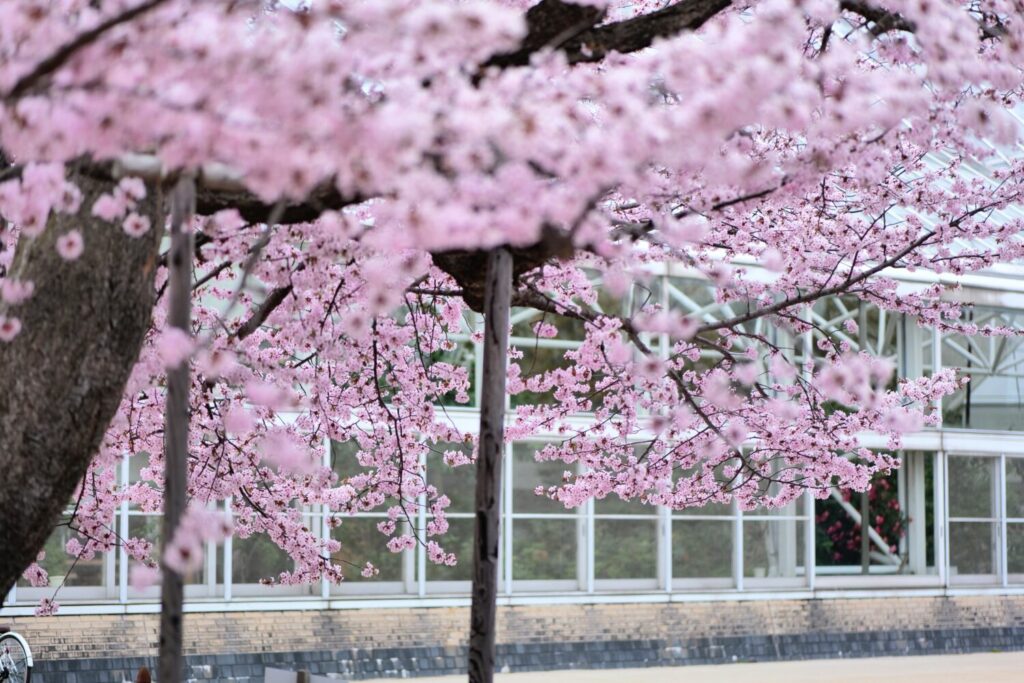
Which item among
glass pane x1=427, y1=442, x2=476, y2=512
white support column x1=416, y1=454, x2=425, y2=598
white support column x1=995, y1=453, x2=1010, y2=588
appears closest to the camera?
white support column x1=416, y1=454, x2=425, y2=598

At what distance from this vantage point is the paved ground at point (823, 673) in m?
13.7

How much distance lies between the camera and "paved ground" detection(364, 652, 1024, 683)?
13688 millimetres

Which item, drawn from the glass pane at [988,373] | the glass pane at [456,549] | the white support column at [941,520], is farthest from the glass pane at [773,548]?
the glass pane at [456,549]

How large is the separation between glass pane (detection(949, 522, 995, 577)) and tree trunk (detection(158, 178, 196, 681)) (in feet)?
49.1

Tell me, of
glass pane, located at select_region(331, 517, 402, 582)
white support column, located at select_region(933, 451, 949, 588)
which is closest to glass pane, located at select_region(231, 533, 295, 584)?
glass pane, located at select_region(331, 517, 402, 582)

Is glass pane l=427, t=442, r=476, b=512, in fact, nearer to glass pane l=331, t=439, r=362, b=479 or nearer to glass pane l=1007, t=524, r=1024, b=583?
glass pane l=331, t=439, r=362, b=479

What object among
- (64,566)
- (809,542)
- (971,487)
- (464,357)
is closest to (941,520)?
(971,487)

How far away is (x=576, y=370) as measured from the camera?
8883 mm

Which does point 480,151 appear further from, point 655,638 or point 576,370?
point 655,638

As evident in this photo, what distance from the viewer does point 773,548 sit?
54.1 ft

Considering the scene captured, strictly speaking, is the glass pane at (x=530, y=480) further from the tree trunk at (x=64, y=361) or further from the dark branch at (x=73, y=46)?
the dark branch at (x=73, y=46)

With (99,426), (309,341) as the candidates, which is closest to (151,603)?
(309,341)

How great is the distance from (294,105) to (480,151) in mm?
384

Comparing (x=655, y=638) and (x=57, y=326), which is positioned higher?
(x=57, y=326)
